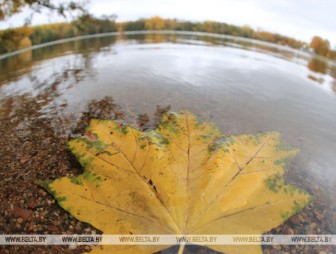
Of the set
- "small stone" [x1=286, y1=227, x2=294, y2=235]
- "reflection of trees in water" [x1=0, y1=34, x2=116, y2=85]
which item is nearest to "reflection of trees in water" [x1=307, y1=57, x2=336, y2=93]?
"small stone" [x1=286, y1=227, x2=294, y2=235]

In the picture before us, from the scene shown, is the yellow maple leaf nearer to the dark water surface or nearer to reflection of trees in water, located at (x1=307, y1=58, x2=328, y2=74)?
the dark water surface

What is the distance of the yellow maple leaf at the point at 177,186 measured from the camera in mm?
1357

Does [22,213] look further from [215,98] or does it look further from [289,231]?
[215,98]

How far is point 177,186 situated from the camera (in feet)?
4.84

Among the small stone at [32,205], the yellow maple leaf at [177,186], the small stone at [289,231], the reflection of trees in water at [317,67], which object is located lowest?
the reflection of trees in water at [317,67]

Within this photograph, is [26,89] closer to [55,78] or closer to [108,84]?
[55,78]

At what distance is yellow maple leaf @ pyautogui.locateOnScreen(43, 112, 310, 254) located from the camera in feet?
4.45

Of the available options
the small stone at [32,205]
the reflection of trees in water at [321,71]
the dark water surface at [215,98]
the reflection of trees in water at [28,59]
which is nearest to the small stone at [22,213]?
the small stone at [32,205]

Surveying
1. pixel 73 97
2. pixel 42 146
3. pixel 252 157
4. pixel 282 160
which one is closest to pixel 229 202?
pixel 252 157

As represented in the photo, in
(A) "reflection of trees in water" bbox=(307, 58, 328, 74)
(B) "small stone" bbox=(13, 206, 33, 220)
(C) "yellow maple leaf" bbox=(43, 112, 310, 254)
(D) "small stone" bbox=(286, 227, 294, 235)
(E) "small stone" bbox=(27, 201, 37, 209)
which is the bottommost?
(A) "reflection of trees in water" bbox=(307, 58, 328, 74)

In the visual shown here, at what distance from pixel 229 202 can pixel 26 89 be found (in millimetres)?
4329

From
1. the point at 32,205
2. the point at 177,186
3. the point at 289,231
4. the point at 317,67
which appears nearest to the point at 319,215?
the point at 289,231

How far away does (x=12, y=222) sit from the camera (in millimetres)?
1648

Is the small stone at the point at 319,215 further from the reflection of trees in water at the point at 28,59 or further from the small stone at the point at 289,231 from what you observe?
the reflection of trees in water at the point at 28,59
